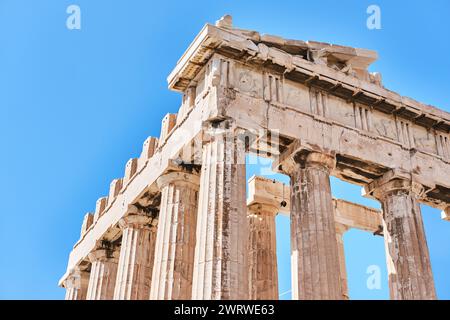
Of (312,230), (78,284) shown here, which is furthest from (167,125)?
(78,284)

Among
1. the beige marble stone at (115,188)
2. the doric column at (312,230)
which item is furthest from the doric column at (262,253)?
the beige marble stone at (115,188)

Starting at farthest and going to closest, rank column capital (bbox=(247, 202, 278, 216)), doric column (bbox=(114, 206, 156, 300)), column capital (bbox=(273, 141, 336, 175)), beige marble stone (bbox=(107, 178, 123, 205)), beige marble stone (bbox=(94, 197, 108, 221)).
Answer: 1. beige marble stone (bbox=(94, 197, 108, 221))
2. beige marble stone (bbox=(107, 178, 123, 205))
3. column capital (bbox=(247, 202, 278, 216))
4. doric column (bbox=(114, 206, 156, 300))
5. column capital (bbox=(273, 141, 336, 175))

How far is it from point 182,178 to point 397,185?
27.5 ft

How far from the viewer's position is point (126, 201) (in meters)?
29.4

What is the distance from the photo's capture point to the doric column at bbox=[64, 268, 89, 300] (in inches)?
1352

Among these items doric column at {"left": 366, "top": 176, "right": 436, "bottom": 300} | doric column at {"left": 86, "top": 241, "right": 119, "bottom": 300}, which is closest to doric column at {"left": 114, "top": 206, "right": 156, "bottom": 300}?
doric column at {"left": 86, "top": 241, "right": 119, "bottom": 300}

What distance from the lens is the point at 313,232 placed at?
23.0 metres

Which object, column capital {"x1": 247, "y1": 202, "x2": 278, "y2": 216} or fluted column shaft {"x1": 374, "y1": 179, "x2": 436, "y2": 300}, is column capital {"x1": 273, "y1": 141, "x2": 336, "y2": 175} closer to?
fluted column shaft {"x1": 374, "y1": 179, "x2": 436, "y2": 300}

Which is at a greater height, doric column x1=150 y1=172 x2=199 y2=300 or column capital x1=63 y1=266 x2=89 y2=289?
column capital x1=63 y1=266 x2=89 y2=289

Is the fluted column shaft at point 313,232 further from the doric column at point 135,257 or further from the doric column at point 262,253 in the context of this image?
the doric column at point 135,257

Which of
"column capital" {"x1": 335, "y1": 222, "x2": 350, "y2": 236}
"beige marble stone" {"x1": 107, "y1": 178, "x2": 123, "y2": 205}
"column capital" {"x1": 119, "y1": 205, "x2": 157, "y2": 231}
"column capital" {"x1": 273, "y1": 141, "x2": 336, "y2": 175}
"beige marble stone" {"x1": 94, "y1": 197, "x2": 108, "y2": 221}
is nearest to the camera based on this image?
"column capital" {"x1": 273, "y1": 141, "x2": 336, "y2": 175}

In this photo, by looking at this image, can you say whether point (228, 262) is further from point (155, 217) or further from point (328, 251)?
point (155, 217)

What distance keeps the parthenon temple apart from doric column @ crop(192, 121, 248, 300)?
0.04m

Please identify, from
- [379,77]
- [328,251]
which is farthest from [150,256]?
[379,77]
